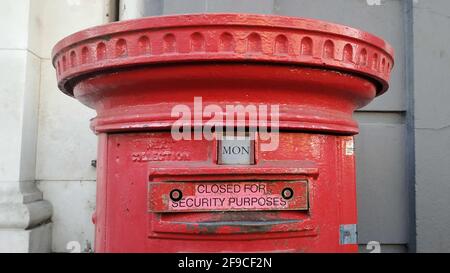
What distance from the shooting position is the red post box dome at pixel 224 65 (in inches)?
37.0

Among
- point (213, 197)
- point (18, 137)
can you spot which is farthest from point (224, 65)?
point (18, 137)

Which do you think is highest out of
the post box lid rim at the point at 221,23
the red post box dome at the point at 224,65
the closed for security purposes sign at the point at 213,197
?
the post box lid rim at the point at 221,23

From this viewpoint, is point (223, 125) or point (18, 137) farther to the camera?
point (18, 137)

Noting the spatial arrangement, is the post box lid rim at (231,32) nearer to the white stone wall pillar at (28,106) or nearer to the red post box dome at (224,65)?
the red post box dome at (224,65)

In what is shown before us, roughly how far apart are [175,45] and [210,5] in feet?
4.71

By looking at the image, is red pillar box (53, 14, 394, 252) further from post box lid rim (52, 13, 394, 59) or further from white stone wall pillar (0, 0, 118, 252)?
white stone wall pillar (0, 0, 118, 252)

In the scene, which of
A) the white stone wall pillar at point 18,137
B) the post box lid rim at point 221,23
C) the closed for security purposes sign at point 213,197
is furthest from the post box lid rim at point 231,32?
the white stone wall pillar at point 18,137

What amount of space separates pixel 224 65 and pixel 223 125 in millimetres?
148

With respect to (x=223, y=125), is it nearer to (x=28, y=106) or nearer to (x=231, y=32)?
(x=231, y=32)

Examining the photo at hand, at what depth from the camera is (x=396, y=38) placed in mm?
2412

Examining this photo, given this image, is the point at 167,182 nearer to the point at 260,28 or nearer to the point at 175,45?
the point at 175,45

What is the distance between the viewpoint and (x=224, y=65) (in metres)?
0.96

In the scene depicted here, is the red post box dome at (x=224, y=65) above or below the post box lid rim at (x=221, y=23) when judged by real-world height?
below
